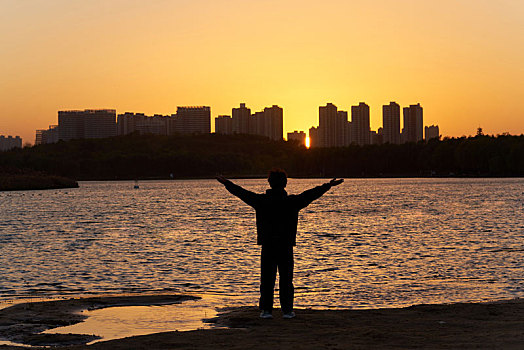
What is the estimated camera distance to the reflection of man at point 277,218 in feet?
41.0

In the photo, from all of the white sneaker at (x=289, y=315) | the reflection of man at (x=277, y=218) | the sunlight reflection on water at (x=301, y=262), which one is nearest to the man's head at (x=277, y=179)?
the reflection of man at (x=277, y=218)

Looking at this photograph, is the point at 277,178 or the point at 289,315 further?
the point at 289,315

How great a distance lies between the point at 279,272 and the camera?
12828 millimetres

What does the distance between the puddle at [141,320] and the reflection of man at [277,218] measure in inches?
69.7

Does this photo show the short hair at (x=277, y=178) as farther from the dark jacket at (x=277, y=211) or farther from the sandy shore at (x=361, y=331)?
the sandy shore at (x=361, y=331)

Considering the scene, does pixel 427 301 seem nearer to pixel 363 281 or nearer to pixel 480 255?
pixel 363 281

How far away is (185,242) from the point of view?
36906 millimetres

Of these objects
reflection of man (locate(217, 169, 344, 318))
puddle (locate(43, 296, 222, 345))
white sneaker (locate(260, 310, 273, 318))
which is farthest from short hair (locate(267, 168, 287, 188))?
puddle (locate(43, 296, 222, 345))

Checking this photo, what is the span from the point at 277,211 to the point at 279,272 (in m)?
1.10

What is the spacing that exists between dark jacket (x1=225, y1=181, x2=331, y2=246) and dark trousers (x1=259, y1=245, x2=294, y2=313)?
0.16 meters

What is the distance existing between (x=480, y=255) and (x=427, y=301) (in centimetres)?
1193

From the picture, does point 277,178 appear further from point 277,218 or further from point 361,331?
A: point 361,331

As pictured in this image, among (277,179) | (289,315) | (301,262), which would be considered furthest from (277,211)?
(301,262)

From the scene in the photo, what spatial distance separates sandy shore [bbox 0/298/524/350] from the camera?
34.9 feet
